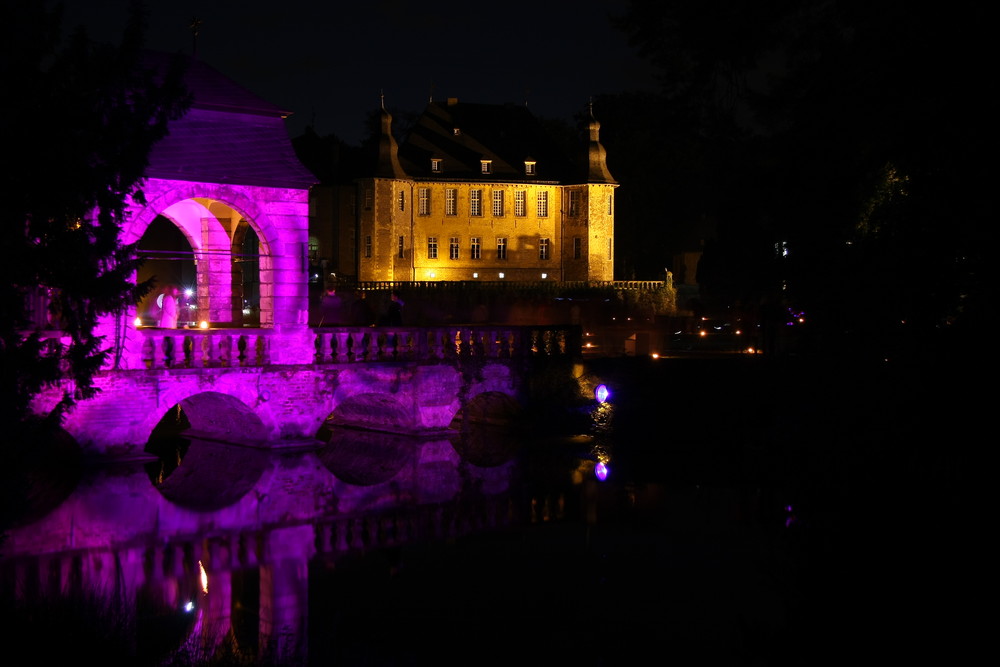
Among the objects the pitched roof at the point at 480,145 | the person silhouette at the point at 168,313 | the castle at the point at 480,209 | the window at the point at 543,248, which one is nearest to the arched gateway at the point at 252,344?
the person silhouette at the point at 168,313

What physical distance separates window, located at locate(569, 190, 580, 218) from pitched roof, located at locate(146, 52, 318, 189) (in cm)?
5627

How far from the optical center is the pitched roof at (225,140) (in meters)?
20.0

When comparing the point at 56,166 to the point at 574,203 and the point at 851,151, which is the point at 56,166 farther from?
the point at 574,203

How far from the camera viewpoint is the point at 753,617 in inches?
468

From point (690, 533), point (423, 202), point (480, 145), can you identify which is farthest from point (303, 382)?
point (480, 145)

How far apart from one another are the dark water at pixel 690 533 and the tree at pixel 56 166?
3096 mm

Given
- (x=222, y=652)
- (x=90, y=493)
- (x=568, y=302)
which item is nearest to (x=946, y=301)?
(x=222, y=652)

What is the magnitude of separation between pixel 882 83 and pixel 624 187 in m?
64.5

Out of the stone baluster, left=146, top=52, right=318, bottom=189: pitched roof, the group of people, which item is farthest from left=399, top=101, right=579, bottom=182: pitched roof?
the stone baluster

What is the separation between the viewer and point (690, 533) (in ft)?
51.8

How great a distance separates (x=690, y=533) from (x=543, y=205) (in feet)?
209

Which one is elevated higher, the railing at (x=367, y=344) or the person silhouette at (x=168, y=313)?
Answer: the person silhouette at (x=168, y=313)

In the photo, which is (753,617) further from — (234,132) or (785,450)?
(234,132)

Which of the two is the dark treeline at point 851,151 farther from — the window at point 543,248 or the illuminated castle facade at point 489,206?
the window at point 543,248
